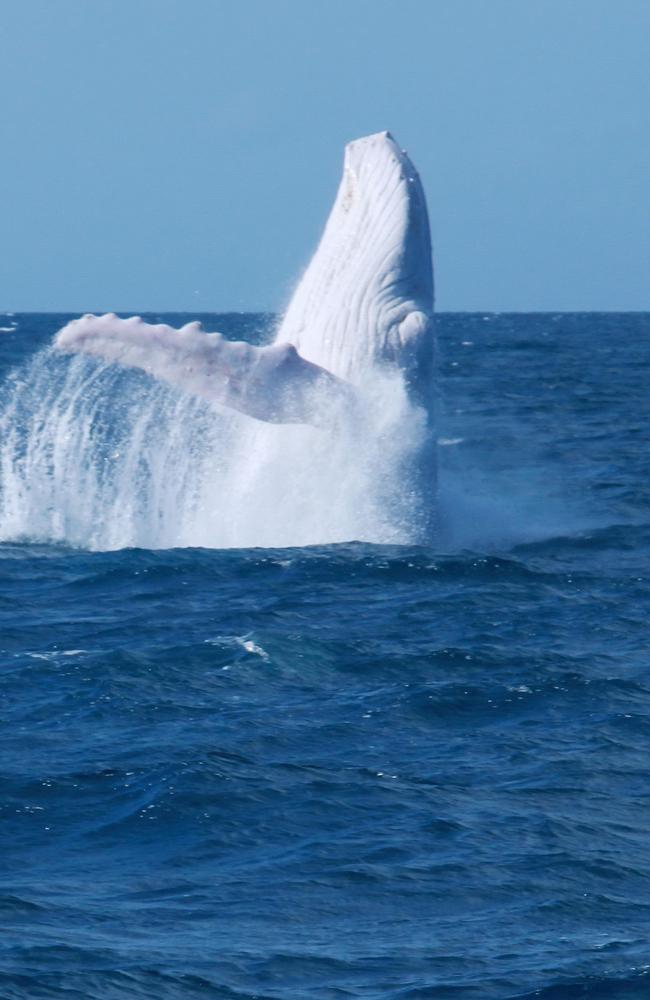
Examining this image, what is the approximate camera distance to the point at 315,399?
1578 centimetres

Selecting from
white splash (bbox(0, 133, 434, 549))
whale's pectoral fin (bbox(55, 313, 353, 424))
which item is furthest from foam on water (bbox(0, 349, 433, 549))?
whale's pectoral fin (bbox(55, 313, 353, 424))

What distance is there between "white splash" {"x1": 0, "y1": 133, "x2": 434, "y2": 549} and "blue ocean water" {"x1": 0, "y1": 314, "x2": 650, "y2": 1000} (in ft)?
1.55

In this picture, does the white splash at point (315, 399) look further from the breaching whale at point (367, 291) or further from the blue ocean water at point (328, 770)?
the blue ocean water at point (328, 770)

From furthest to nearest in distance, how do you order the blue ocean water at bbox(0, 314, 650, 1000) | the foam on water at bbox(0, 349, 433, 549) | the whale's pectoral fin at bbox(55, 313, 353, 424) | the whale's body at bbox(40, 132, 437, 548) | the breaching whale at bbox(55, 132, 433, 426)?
the foam on water at bbox(0, 349, 433, 549)
the breaching whale at bbox(55, 132, 433, 426)
the whale's body at bbox(40, 132, 437, 548)
the whale's pectoral fin at bbox(55, 313, 353, 424)
the blue ocean water at bbox(0, 314, 650, 1000)

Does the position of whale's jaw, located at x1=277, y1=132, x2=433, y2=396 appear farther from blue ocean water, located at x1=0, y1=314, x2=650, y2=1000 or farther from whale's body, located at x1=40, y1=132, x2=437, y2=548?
blue ocean water, located at x1=0, y1=314, x2=650, y2=1000

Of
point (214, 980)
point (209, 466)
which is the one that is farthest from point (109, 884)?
point (209, 466)

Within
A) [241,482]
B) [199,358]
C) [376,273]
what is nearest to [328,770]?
[199,358]

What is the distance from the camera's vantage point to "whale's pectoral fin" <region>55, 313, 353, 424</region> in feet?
48.0

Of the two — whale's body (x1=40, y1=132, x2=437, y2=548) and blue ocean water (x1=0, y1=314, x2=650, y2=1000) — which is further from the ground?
whale's body (x1=40, y1=132, x2=437, y2=548)

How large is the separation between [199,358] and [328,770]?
5.46 meters

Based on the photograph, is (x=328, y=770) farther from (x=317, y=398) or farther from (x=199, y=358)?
(x=317, y=398)

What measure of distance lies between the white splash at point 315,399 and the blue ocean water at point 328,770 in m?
0.47

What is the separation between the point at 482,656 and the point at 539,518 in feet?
23.6

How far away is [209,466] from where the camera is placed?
17.7 metres
